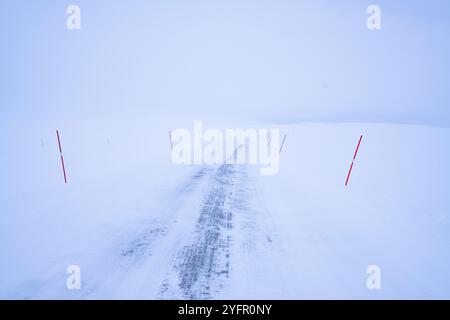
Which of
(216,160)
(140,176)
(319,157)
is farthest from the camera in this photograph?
(319,157)

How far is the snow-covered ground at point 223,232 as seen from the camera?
4.41 m

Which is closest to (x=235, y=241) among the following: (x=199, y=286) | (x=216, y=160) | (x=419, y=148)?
(x=199, y=286)

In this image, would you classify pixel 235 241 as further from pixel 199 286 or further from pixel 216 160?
pixel 216 160

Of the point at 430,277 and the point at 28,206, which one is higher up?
the point at 28,206

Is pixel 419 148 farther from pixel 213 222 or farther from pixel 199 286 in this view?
pixel 199 286

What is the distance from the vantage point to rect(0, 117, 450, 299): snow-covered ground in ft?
14.5

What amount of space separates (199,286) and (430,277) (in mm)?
3362

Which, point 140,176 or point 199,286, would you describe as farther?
point 140,176

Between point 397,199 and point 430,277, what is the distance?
161 inches

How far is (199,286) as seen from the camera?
4254 mm

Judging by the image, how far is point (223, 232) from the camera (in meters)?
6.14

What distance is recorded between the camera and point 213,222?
263 inches
